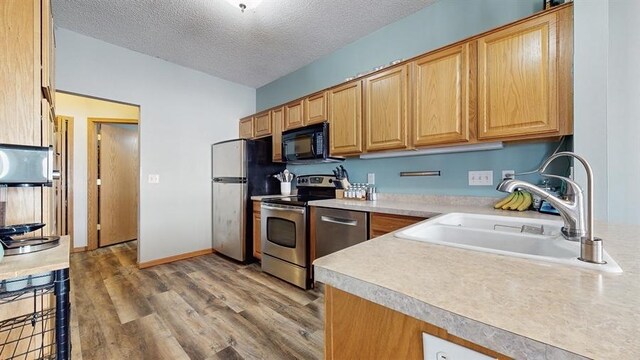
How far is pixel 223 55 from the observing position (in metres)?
3.05

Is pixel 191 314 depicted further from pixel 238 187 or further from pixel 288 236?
pixel 238 187

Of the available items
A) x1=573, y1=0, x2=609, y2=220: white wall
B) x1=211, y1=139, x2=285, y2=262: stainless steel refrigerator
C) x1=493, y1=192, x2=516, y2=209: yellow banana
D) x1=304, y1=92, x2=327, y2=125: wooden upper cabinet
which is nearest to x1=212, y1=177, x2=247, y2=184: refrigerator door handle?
x1=211, y1=139, x2=285, y2=262: stainless steel refrigerator

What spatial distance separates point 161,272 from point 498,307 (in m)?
3.36

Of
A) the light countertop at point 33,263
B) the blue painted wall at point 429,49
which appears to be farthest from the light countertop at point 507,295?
the blue painted wall at point 429,49

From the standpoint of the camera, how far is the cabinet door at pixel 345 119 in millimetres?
2402

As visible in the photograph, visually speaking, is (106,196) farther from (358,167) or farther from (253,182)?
(358,167)

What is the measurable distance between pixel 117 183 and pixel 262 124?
8.90 ft

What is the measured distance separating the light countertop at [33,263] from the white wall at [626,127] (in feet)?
8.48

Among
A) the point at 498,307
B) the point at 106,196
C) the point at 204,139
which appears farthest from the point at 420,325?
the point at 106,196

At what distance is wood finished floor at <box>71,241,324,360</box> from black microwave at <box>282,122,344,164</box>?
4.53 ft

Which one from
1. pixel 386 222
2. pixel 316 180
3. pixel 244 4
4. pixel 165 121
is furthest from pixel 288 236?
pixel 165 121

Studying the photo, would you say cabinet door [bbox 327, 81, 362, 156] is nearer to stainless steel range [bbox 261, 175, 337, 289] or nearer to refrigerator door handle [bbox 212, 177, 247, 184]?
stainless steel range [bbox 261, 175, 337, 289]

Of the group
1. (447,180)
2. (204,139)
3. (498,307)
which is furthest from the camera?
(204,139)

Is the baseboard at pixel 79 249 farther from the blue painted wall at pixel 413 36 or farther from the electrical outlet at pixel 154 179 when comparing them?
the blue painted wall at pixel 413 36
